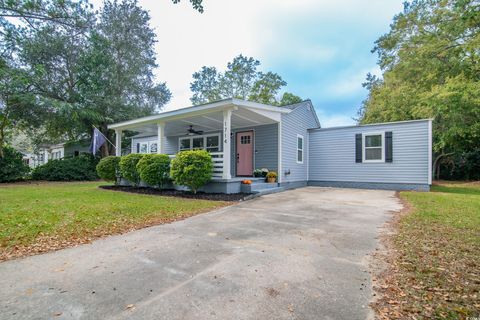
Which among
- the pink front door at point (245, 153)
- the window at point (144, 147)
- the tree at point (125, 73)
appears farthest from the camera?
the tree at point (125, 73)

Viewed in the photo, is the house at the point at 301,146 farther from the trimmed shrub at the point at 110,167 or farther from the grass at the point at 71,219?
the grass at the point at 71,219

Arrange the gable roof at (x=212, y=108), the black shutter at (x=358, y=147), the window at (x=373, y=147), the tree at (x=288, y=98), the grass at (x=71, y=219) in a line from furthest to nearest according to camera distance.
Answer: the tree at (x=288, y=98), the black shutter at (x=358, y=147), the window at (x=373, y=147), the gable roof at (x=212, y=108), the grass at (x=71, y=219)

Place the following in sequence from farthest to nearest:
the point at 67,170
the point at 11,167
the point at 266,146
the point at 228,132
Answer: the point at 67,170, the point at 11,167, the point at 266,146, the point at 228,132

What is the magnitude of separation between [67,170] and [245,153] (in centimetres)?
1273

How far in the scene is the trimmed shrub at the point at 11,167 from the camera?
47.0 ft

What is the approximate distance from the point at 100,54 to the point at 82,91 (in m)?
6.16

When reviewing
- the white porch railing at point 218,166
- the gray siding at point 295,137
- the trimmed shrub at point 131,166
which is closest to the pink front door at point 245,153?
the gray siding at point 295,137

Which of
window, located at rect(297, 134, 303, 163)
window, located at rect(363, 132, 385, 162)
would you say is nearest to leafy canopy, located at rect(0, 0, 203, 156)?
window, located at rect(297, 134, 303, 163)

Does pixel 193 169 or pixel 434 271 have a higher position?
pixel 193 169

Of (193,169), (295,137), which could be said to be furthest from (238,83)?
(193,169)

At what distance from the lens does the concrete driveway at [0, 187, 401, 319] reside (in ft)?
6.73

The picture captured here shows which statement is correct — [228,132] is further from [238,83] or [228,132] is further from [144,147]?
[238,83]

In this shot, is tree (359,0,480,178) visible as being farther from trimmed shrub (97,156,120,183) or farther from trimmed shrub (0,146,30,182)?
trimmed shrub (0,146,30,182)

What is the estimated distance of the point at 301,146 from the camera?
12391 mm
